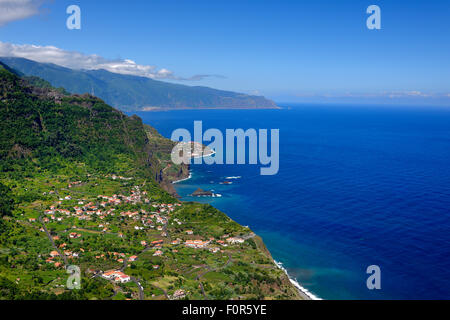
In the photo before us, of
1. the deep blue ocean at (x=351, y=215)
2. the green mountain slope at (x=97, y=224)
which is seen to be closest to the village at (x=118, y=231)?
the green mountain slope at (x=97, y=224)

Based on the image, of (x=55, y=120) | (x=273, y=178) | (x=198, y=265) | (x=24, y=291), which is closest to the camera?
(x=24, y=291)

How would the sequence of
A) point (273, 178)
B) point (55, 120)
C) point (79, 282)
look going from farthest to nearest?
1. point (273, 178)
2. point (55, 120)
3. point (79, 282)

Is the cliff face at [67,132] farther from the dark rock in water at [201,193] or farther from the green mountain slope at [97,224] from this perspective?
the dark rock in water at [201,193]

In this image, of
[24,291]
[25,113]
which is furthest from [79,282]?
[25,113]

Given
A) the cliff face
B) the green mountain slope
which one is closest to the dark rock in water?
the cliff face

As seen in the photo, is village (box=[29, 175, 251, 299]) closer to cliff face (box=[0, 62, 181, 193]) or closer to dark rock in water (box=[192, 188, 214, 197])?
cliff face (box=[0, 62, 181, 193])
